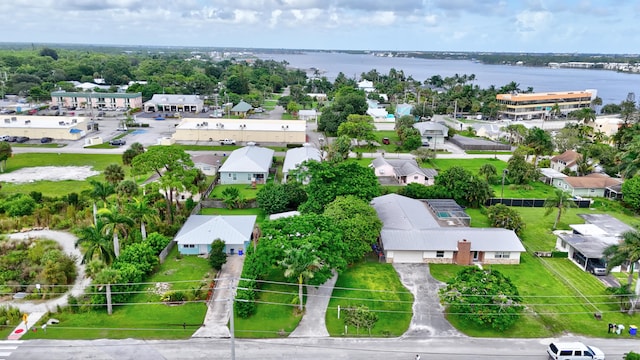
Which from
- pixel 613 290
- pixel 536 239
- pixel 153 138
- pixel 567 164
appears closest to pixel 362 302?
pixel 613 290

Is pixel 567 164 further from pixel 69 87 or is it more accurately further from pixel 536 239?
pixel 69 87

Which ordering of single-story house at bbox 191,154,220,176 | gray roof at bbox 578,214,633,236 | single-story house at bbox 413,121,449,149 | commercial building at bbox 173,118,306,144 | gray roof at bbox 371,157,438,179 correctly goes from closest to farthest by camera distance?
gray roof at bbox 578,214,633,236, gray roof at bbox 371,157,438,179, single-story house at bbox 191,154,220,176, commercial building at bbox 173,118,306,144, single-story house at bbox 413,121,449,149

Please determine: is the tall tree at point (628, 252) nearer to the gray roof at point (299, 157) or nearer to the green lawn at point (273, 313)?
the green lawn at point (273, 313)

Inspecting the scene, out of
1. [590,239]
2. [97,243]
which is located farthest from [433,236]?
[97,243]

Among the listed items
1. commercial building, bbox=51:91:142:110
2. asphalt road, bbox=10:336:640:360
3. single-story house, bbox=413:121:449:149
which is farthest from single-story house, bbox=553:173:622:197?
commercial building, bbox=51:91:142:110

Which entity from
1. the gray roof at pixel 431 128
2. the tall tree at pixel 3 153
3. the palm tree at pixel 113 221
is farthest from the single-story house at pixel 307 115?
the palm tree at pixel 113 221

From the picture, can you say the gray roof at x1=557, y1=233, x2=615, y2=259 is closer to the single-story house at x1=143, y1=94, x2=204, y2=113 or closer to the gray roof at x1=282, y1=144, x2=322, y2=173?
the gray roof at x1=282, y1=144, x2=322, y2=173
